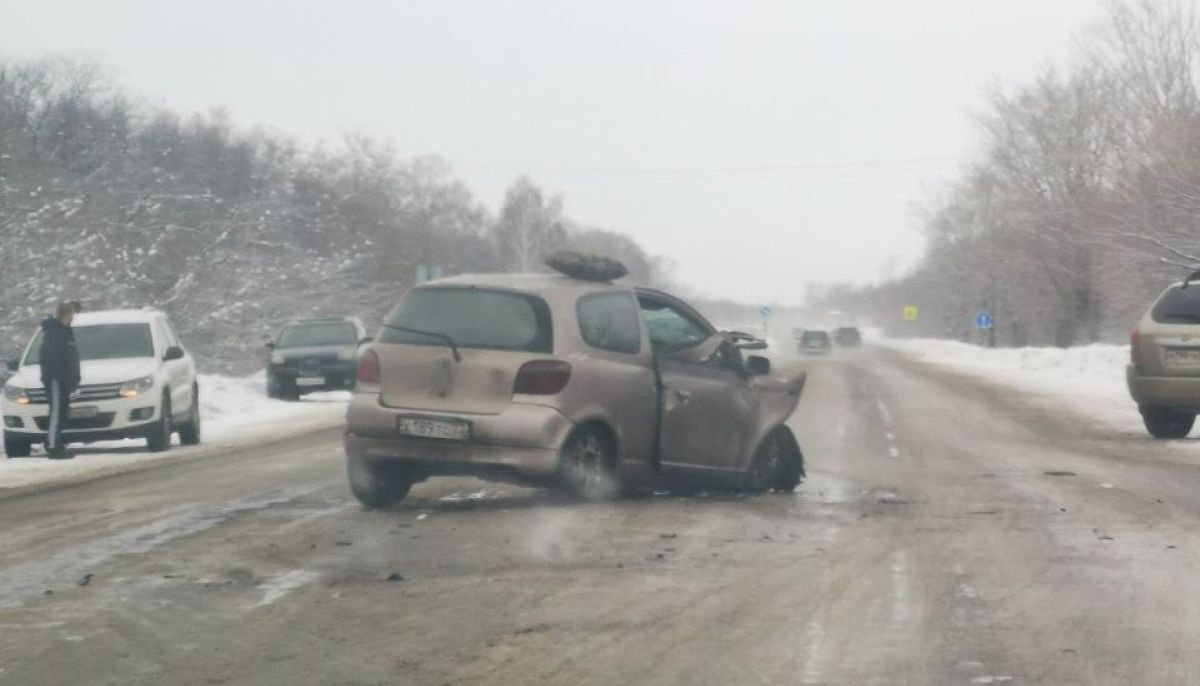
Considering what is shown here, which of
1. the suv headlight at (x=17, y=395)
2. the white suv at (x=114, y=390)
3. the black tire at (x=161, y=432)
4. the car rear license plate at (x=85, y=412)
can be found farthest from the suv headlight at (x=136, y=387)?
the suv headlight at (x=17, y=395)

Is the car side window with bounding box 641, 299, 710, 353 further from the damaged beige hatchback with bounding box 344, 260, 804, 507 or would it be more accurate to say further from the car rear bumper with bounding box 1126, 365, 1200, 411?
the car rear bumper with bounding box 1126, 365, 1200, 411

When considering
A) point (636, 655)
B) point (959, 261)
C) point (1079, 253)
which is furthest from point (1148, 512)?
point (959, 261)

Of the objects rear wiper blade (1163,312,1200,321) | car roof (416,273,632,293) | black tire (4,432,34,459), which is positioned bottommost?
black tire (4,432,34,459)

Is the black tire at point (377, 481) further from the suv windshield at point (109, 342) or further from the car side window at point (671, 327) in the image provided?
the suv windshield at point (109, 342)

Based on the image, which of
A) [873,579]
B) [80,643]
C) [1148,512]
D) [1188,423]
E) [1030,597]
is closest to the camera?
[80,643]

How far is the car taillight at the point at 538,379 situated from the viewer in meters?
11.5

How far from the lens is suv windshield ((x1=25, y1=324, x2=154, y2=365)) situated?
2092 centimetres

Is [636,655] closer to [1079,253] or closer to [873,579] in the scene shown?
[873,579]

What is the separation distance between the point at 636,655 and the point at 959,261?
97.3 metres

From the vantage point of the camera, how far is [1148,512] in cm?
1210

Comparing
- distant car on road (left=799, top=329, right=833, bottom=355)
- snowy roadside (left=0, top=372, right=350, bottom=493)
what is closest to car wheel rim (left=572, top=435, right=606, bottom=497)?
snowy roadside (left=0, top=372, right=350, bottom=493)

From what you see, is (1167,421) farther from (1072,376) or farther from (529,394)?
(1072,376)

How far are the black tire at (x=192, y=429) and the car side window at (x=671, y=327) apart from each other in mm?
9752

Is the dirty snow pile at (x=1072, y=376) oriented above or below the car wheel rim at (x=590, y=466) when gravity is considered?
below
